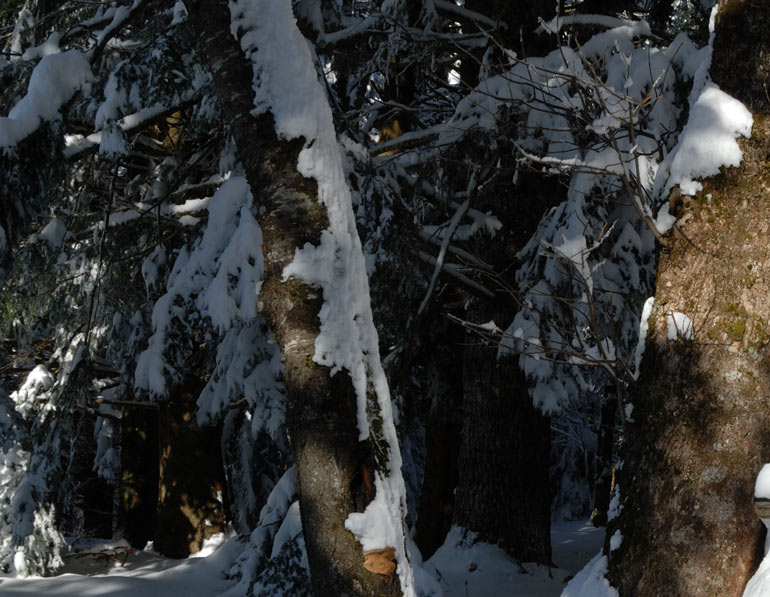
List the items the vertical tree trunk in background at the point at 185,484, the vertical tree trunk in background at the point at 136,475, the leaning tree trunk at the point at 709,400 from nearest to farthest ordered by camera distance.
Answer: the leaning tree trunk at the point at 709,400, the vertical tree trunk in background at the point at 185,484, the vertical tree trunk in background at the point at 136,475

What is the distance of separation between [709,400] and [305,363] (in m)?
1.70

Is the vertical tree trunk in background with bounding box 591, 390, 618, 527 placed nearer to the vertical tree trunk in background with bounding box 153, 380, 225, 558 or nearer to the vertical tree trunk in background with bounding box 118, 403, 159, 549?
the vertical tree trunk in background with bounding box 118, 403, 159, 549

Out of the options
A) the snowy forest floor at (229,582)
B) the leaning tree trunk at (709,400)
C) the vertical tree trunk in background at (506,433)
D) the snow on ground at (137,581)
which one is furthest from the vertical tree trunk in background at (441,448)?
the leaning tree trunk at (709,400)

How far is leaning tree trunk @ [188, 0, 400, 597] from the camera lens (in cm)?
312

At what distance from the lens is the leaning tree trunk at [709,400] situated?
346 cm

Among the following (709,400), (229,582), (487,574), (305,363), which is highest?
(305,363)

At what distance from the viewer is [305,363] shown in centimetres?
320

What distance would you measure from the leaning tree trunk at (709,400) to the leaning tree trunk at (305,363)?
1.22 metres

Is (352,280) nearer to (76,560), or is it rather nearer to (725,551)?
(725,551)

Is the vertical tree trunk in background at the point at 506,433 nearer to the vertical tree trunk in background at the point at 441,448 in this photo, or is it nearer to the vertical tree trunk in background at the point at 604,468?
the vertical tree trunk in background at the point at 441,448

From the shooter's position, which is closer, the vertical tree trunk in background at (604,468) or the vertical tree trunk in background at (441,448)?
the vertical tree trunk in background at (441,448)

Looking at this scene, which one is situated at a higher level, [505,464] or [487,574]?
[505,464]

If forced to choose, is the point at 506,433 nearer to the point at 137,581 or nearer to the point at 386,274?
the point at 386,274

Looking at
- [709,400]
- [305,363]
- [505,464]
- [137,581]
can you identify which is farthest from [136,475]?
[709,400]
